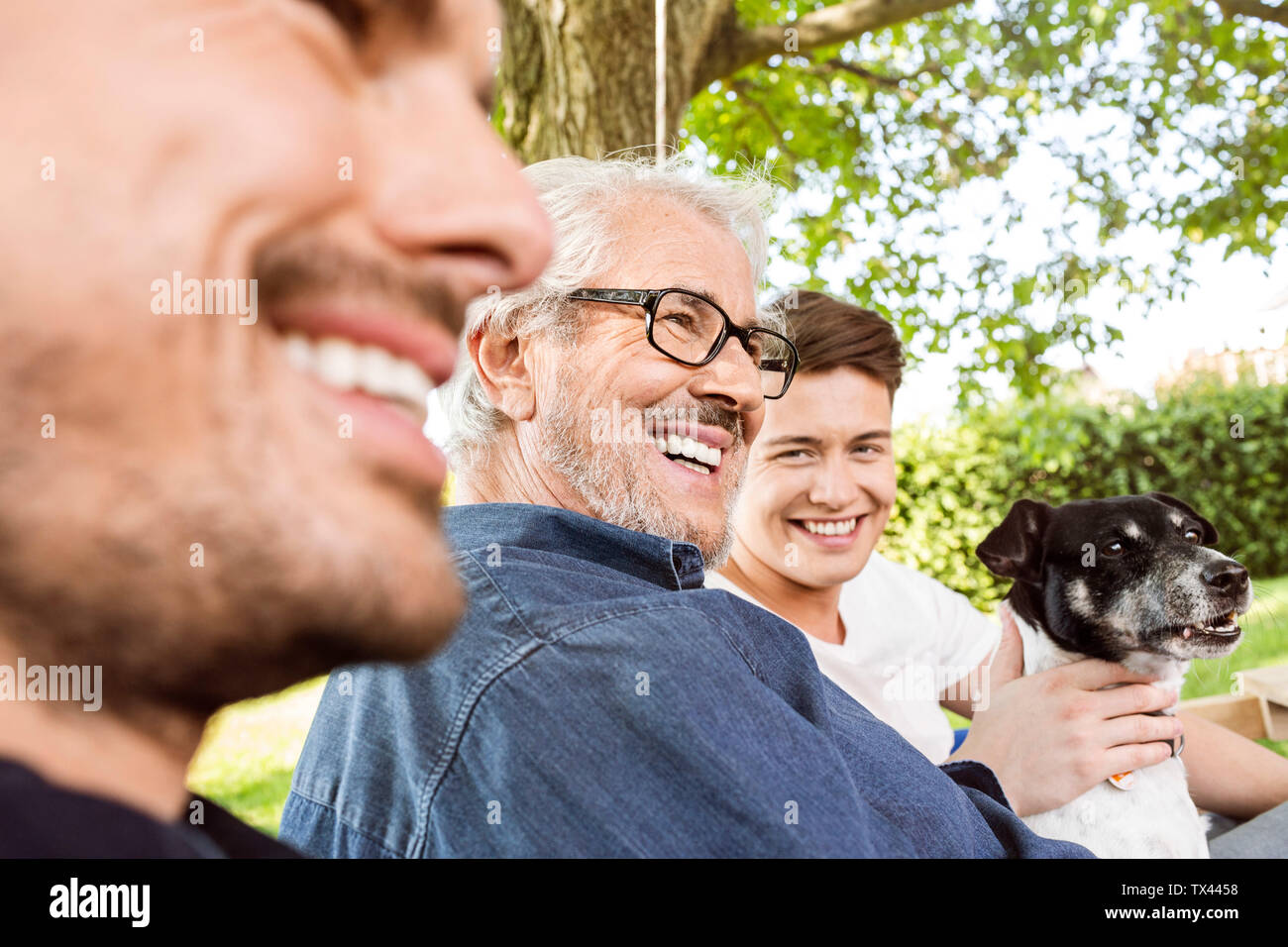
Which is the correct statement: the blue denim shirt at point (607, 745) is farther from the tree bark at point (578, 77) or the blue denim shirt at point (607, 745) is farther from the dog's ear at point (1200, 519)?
the tree bark at point (578, 77)

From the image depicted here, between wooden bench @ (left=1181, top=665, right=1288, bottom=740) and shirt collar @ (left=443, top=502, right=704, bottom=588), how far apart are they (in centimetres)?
171

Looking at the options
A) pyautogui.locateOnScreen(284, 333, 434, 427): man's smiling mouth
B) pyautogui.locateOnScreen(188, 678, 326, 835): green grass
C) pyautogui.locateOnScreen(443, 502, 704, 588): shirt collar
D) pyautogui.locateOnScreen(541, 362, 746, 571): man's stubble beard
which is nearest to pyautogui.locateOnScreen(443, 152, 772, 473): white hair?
pyautogui.locateOnScreen(541, 362, 746, 571): man's stubble beard

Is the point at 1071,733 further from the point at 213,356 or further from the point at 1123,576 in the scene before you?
the point at 213,356

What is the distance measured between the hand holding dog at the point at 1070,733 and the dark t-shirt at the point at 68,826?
173 cm

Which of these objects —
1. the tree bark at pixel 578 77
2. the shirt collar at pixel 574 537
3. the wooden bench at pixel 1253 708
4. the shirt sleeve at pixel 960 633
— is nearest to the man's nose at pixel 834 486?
the shirt sleeve at pixel 960 633

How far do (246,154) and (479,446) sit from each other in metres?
1.33

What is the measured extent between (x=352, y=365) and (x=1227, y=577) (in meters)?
1.92

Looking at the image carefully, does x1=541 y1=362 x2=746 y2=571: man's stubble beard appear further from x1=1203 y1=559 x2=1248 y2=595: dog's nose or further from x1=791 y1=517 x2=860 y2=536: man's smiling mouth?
x1=1203 y1=559 x2=1248 y2=595: dog's nose

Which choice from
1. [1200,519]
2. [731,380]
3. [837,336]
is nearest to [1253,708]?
[1200,519]

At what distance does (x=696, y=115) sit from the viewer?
536cm

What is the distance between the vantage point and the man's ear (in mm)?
1612

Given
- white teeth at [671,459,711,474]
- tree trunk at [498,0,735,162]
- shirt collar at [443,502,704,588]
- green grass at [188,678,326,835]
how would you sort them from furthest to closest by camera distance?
green grass at [188,678,326,835]
tree trunk at [498,0,735,162]
white teeth at [671,459,711,474]
shirt collar at [443,502,704,588]
